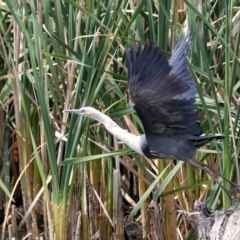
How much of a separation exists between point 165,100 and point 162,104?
0.02m

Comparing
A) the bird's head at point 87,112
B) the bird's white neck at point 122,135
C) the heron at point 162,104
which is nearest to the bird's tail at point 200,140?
the heron at point 162,104

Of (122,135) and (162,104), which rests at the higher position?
(162,104)

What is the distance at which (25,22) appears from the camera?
7.66 feet

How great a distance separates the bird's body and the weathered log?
228 millimetres

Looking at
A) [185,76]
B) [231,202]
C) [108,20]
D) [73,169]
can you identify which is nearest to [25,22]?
[108,20]

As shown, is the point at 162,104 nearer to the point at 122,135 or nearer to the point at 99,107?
the point at 122,135

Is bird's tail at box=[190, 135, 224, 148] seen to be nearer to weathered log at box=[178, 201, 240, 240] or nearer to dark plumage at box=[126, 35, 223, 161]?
dark plumage at box=[126, 35, 223, 161]

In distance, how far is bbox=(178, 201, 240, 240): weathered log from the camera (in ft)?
5.98

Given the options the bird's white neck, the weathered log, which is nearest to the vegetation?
the bird's white neck

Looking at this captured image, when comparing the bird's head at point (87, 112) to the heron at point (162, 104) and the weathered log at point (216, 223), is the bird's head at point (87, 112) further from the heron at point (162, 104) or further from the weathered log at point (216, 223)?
the weathered log at point (216, 223)

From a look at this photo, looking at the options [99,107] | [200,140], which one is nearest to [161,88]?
[200,140]

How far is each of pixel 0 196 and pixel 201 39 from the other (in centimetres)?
123

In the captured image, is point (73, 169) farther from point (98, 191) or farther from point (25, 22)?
point (25, 22)

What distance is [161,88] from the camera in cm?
190
